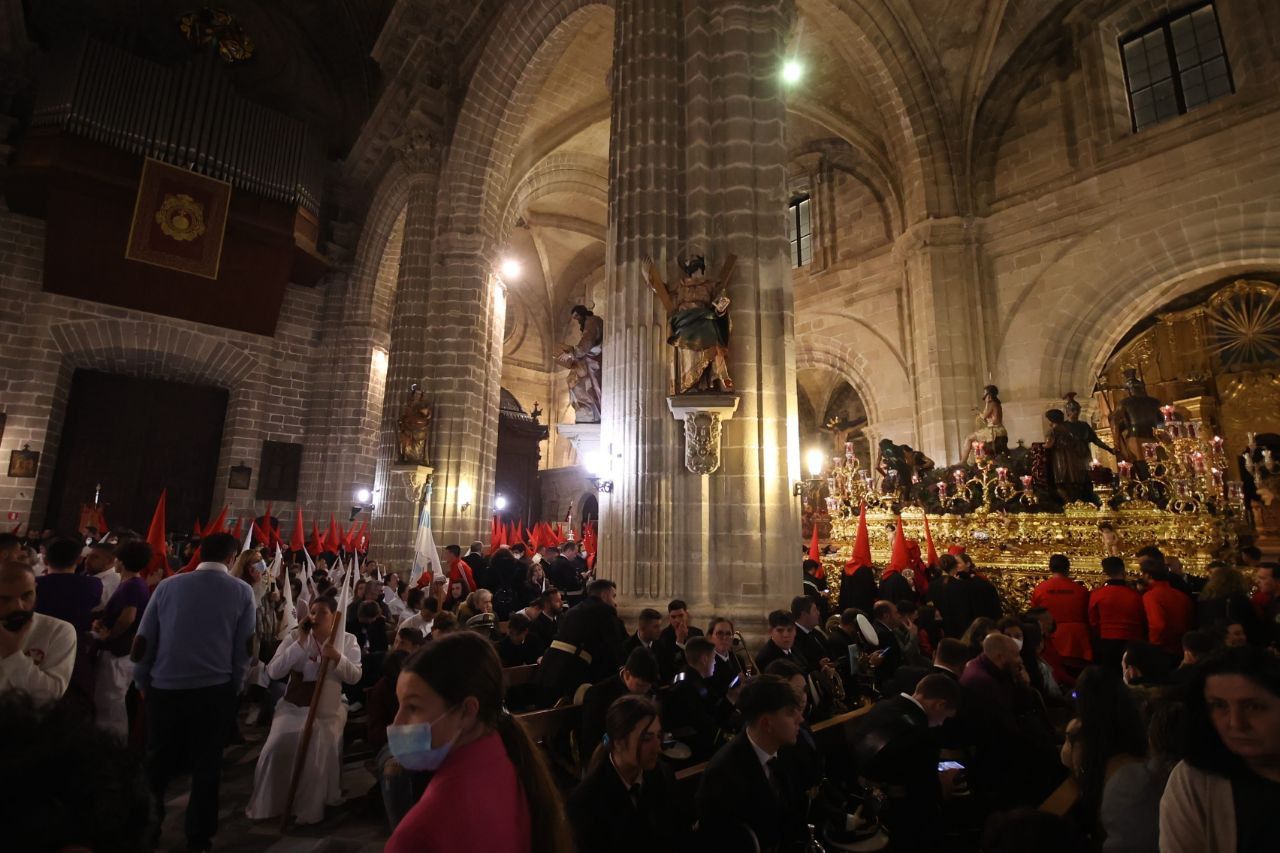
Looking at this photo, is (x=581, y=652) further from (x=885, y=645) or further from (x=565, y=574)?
(x=565, y=574)

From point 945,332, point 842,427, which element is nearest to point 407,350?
point 945,332

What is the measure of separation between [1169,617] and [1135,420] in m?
5.30

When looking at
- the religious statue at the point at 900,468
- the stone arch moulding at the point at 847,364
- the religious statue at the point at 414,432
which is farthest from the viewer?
the stone arch moulding at the point at 847,364

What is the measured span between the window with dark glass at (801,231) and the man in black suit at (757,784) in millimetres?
16289

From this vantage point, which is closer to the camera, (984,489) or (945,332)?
(984,489)

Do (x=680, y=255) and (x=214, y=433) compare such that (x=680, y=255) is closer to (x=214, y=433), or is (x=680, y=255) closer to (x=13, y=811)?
(x=13, y=811)

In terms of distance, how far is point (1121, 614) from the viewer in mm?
5719

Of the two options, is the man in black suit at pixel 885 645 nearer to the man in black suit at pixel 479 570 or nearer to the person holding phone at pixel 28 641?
the person holding phone at pixel 28 641

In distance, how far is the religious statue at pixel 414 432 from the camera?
38.7ft

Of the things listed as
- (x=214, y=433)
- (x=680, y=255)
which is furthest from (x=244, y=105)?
(x=680, y=255)

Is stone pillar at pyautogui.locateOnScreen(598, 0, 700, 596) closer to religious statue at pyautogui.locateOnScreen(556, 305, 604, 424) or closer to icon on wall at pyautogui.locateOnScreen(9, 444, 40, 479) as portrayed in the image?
religious statue at pyautogui.locateOnScreen(556, 305, 604, 424)

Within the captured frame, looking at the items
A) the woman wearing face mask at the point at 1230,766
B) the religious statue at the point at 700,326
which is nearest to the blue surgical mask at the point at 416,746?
the woman wearing face mask at the point at 1230,766

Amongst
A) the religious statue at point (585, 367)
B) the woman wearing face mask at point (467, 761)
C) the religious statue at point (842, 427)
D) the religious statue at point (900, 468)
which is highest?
the religious statue at point (842, 427)

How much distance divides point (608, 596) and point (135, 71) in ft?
54.7
